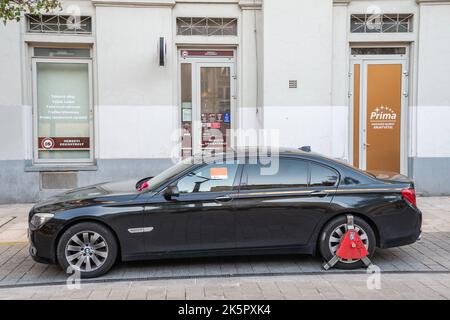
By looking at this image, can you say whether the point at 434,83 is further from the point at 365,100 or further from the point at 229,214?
the point at 229,214

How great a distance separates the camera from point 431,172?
422 inches

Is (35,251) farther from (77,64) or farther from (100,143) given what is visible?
(77,64)

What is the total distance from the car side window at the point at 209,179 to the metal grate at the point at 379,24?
21.1ft

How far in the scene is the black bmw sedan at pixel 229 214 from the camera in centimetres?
550

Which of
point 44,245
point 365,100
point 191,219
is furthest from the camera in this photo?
point 365,100

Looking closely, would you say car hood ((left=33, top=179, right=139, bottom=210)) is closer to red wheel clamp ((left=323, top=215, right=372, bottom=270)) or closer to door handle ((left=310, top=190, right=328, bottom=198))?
door handle ((left=310, top=190, right=328, bottom=198))

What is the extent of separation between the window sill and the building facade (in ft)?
0.08

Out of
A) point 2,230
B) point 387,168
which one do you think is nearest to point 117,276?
point 2,230

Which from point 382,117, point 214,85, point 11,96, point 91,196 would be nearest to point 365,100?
point 382,117

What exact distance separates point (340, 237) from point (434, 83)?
6424mm

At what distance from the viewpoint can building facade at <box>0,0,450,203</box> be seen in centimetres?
1008

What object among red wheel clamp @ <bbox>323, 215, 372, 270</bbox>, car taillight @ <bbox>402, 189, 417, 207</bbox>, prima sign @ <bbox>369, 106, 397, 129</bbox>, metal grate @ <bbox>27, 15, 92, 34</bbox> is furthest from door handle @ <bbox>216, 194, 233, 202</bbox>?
prima sign @ <bbox>369, 106, 397, 129</bbox>

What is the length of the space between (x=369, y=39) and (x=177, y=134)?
15.8 feet

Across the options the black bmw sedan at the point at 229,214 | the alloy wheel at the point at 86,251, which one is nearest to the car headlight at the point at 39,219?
the black bmw sedan at the point at 229,214
